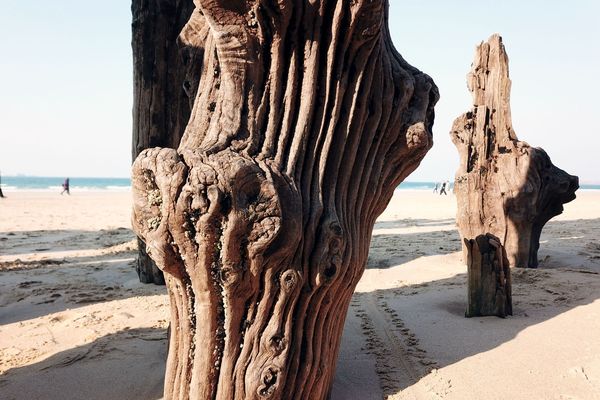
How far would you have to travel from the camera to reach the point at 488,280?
3658mm

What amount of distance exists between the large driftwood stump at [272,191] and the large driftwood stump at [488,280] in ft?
5.88

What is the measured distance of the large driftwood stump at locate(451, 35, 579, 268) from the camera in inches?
230

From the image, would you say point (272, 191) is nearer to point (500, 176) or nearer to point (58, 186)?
point (500, 176)

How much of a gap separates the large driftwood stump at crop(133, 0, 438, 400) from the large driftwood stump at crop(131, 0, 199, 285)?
2856 mm

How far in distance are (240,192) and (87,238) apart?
947 centimetres

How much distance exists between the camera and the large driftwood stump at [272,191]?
183cm

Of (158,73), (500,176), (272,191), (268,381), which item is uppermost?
(158,73)

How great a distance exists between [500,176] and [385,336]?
3.67m

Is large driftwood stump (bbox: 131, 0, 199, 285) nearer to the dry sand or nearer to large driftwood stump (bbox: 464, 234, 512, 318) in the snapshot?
the dry sand

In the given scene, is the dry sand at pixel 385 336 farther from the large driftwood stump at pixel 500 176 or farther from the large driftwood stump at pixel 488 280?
the large driftwood stump at pixel 500 176

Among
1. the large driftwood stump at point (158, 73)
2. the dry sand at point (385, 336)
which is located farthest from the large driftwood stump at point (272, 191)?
the large driftwood stump at point (158, 73)

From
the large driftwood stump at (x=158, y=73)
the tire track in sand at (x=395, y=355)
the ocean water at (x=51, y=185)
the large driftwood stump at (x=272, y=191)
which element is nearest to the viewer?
the large driftwood stump at (x=272, y=191)

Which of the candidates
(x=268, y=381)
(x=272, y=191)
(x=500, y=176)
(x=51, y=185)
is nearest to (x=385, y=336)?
(x=268, y=381)

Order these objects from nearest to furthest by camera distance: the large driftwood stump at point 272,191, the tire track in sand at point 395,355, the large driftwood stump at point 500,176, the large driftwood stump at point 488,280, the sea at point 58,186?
1. the large driftwood stump at point 272,191
2. the tire track in sand at point 395,355
3. the large driftwood stump at point 488,280
4. the large driftwood stump at point 500,176
5. the sea at point 58,186
